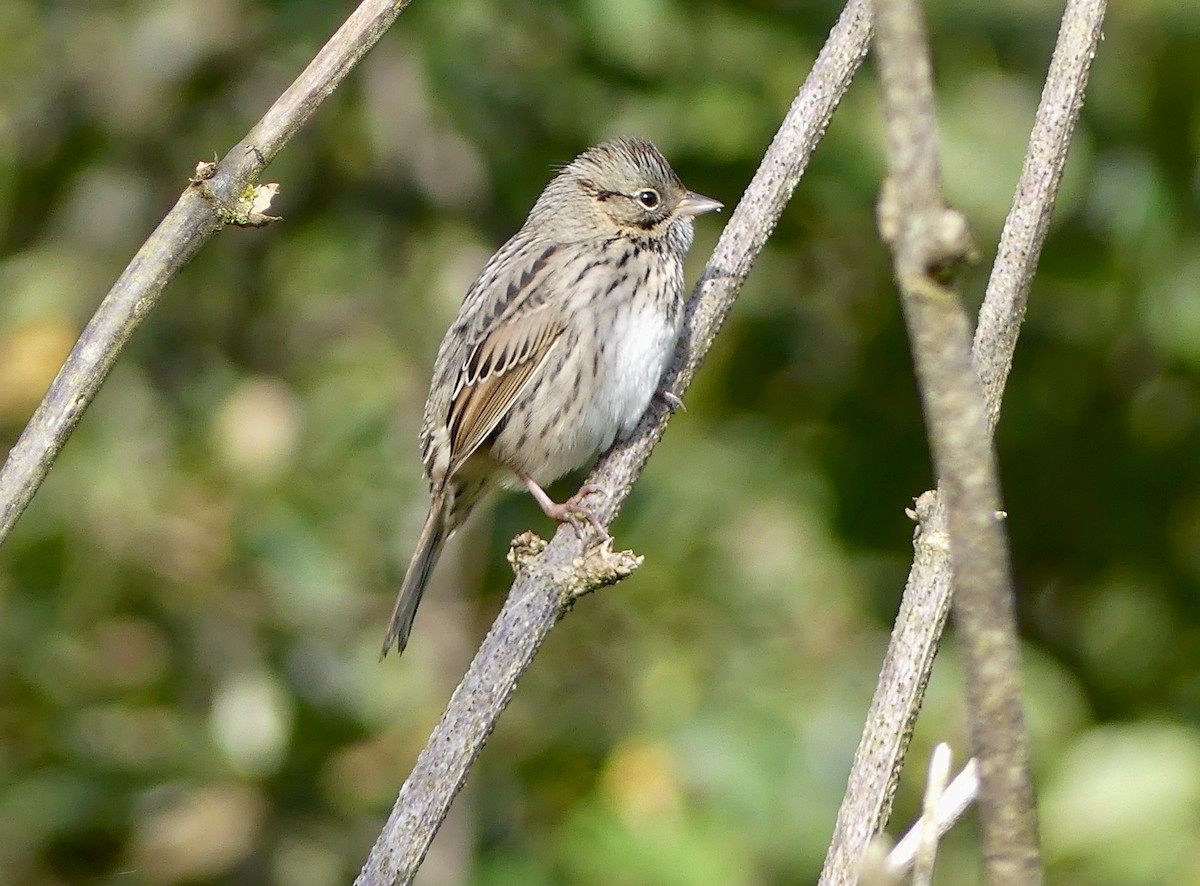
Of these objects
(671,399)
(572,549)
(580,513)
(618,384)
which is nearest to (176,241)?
(572,549)

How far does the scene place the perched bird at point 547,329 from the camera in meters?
4.47

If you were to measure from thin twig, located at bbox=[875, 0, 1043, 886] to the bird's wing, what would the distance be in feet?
11.3

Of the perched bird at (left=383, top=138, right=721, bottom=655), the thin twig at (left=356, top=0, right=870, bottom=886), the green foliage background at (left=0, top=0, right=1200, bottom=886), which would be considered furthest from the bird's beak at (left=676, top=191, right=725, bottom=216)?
the thin twig at (left=356, top=0, right=870, bottom=886)

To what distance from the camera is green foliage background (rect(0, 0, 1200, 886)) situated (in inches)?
163

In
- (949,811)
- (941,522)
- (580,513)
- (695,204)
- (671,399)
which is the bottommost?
(949,811)

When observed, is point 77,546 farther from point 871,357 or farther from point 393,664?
point 871,357

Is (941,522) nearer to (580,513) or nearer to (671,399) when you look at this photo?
(580,513)

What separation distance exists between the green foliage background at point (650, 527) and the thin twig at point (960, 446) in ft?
8.75

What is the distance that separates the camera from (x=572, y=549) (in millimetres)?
2979

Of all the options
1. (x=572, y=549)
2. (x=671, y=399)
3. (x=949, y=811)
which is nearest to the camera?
(x=949, y=811)

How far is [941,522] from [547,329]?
2.42m

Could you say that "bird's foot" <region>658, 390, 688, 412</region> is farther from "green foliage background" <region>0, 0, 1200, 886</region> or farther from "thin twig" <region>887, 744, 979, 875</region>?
"thin twig" <region>887, 744, 979, 875</region>

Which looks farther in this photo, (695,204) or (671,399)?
(695,204)

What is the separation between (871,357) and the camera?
4.79 m
